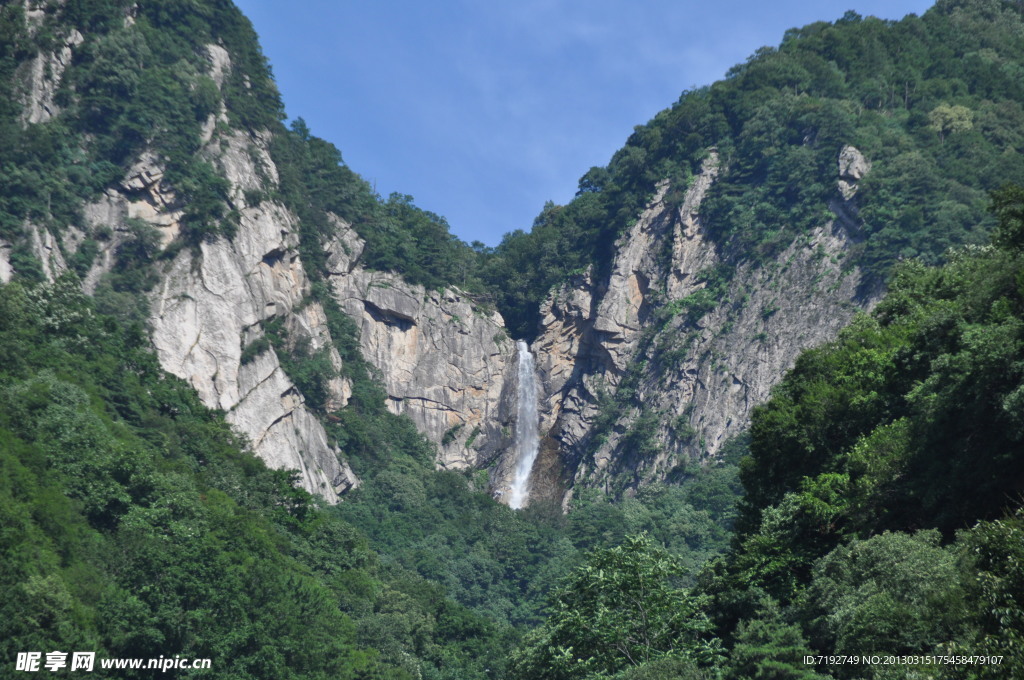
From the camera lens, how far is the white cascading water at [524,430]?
93275 millimetres

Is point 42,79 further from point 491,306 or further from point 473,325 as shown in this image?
point 491,306

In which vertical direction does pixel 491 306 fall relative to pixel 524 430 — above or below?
above

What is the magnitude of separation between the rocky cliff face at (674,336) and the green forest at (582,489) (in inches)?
70.7

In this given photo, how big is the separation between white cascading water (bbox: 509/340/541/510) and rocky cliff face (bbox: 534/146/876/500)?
1.19m

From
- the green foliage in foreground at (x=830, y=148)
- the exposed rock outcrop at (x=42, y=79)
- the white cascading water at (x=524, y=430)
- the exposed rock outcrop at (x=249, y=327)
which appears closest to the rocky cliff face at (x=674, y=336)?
the white cascading water at (x=524, y=430)

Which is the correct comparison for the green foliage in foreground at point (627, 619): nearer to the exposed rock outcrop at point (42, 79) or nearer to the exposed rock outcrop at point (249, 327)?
the exposed rock outcrop at point (249, 327)

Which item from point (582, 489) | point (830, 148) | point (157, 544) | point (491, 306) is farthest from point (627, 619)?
point (491, 306)

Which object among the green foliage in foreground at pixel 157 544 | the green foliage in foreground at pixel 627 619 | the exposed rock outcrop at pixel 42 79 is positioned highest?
the exposed rock outcrop at pixel 42 79

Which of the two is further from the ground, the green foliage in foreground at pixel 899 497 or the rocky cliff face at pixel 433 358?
the rocky cliff face at pixel 433 358

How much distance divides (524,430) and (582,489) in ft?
30.1

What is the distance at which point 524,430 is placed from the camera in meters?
96.4

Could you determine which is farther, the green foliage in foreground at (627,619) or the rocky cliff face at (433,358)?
the rocky cliff face at (433,358)

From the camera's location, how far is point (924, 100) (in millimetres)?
92438

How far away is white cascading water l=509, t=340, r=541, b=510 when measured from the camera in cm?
9328
